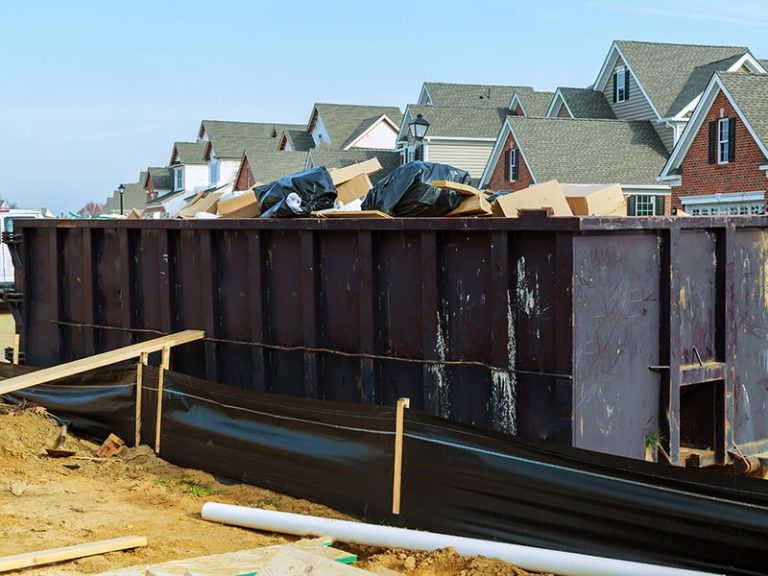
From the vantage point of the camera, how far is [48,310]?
1130 cm

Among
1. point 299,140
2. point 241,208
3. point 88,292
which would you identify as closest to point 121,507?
point 241,208

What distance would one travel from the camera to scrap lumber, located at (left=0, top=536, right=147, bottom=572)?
5.82 meters

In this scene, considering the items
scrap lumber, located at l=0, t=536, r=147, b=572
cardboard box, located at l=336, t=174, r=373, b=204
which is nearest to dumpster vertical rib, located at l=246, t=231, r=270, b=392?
cardboard box, located at l=336, t=174, r=373, b=204

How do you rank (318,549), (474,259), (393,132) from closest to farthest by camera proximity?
(318,549) < (474,259) < (393,132)

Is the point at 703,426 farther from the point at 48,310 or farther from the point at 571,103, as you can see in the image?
the point at 571,103

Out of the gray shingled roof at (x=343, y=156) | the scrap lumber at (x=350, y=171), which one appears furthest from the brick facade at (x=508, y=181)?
the scrap lumber at (x=350, y=171)

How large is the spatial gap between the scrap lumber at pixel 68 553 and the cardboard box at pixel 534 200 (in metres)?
3.60

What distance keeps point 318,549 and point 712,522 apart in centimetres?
230

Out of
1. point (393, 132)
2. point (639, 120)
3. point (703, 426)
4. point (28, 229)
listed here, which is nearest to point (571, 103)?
point (639, 120)

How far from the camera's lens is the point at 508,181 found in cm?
4159

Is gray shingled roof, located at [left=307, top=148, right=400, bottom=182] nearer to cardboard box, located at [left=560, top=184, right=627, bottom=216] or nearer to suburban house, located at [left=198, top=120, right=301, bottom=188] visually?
suburban house, located at [left=198, top=120, right=301, bottom=188]

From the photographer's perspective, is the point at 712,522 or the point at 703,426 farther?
the point at 703,426

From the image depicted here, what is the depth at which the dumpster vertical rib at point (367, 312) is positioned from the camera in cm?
758

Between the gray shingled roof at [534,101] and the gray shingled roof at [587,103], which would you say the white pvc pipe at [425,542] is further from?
the gray shingled roof at [534,101]
